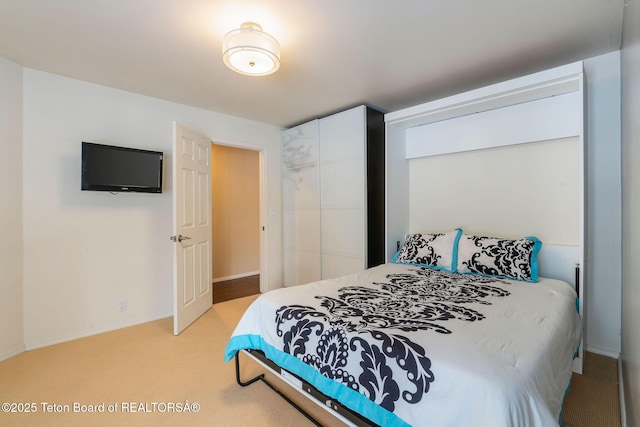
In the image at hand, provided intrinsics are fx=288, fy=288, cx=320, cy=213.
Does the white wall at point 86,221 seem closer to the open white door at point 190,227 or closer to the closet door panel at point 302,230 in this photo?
the open white door at point 190,227

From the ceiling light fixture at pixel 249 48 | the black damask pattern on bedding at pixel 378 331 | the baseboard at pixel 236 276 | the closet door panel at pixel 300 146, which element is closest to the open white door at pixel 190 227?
the closet door panel at pixel 300 146

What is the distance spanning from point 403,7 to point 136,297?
3.56 meters

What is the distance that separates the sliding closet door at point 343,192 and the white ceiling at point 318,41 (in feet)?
1.72

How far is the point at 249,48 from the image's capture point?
1.84 meters

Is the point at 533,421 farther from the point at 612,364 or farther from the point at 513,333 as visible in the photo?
the point at 612,364

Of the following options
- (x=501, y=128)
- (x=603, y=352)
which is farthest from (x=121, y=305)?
(x=603, y=352)

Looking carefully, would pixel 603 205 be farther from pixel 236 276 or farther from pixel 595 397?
pixel 236 276

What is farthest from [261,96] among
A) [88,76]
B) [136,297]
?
[136,297]

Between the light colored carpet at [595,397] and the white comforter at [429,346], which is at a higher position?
the white comforter at [429,346]

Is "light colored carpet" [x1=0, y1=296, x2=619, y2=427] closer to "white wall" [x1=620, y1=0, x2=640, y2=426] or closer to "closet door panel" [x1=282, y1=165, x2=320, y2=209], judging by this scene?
"white wall" [x1=620, y1=0, x2=640, y2=426]

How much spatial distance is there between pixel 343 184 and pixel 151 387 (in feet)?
8.55

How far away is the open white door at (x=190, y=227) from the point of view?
9.31ft

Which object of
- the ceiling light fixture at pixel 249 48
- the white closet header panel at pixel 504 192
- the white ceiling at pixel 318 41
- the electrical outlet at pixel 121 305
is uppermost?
the white ceiling at pixel 318 41

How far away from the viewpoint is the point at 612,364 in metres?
A: 2.18
